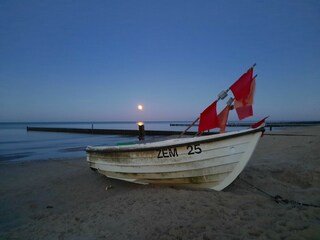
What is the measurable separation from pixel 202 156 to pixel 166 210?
62.0 inches

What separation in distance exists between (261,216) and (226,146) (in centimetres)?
→ 161

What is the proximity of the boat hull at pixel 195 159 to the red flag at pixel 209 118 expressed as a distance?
859 millimetres

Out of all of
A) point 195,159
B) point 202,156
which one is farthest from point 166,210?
point 202,156

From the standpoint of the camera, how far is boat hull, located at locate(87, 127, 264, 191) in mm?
5043

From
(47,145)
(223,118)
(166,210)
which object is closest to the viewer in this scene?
(166,210)

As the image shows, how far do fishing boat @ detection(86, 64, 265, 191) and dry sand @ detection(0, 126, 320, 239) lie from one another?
345 millimetres

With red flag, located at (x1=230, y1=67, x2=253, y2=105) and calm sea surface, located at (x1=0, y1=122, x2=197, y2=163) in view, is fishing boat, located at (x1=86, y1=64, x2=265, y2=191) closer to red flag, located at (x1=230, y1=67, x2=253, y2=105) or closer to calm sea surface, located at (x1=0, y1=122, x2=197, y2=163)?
red flag, located at (x1=230, y1=67, x2=253, y2=105)

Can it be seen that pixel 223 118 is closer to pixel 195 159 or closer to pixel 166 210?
pixel 195 159

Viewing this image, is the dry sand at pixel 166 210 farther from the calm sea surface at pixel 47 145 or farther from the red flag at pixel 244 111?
the calm sea surface at pixel 47 145

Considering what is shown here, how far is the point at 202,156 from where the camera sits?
17.1 ft

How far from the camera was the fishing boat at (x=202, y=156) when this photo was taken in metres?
5.05

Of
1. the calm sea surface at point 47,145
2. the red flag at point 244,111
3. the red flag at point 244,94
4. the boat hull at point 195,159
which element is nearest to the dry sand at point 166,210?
the boat hull at point 195,159

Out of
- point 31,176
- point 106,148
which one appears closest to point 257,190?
point 106,148

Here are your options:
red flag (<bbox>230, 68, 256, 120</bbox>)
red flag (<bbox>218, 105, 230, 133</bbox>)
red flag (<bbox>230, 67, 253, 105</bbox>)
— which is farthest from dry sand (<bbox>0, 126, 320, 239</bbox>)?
red flag (<bbox>230, 67, 253, 105</bbox>)
